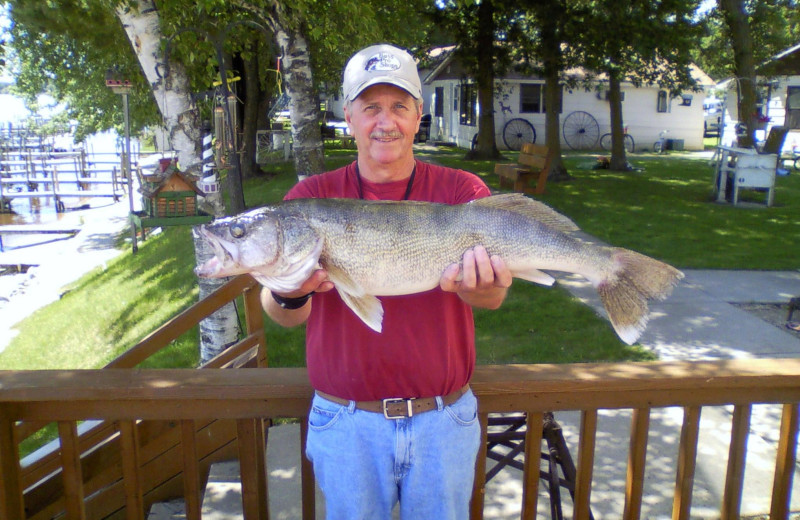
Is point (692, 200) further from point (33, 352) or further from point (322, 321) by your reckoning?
point (322, 321)

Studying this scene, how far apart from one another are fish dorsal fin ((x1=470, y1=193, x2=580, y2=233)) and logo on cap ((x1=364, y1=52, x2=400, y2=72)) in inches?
19.9

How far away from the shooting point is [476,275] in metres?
2.07

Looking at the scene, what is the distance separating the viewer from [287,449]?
434 cm

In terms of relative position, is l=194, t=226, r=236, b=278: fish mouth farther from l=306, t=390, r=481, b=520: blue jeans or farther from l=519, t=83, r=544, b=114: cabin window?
l=519, t=83, r=544, b=114: cabin window

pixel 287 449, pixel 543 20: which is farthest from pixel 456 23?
pixel 287 449

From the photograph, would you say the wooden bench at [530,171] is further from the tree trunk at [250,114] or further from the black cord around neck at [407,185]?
the black cord around neck at [407,185]

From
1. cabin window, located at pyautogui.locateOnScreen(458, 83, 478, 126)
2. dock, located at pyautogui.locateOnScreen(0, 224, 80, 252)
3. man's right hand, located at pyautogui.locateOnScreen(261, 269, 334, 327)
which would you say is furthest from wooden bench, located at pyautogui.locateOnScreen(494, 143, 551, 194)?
cabin window, located at pyautogui.locateOnScreen(458, 83, 478, 126)

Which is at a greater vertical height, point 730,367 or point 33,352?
point 730,367

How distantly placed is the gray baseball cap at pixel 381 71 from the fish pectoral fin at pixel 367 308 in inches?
26.9

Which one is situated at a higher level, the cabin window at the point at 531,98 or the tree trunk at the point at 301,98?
the cabin window at the point at 531,98

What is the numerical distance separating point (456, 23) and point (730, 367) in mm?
16927

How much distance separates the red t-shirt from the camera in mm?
2057

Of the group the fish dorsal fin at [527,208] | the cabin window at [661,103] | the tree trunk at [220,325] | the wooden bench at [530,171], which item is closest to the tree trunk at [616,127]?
the wooden bench at [530,171]

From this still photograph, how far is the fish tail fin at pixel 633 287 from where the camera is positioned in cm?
218
